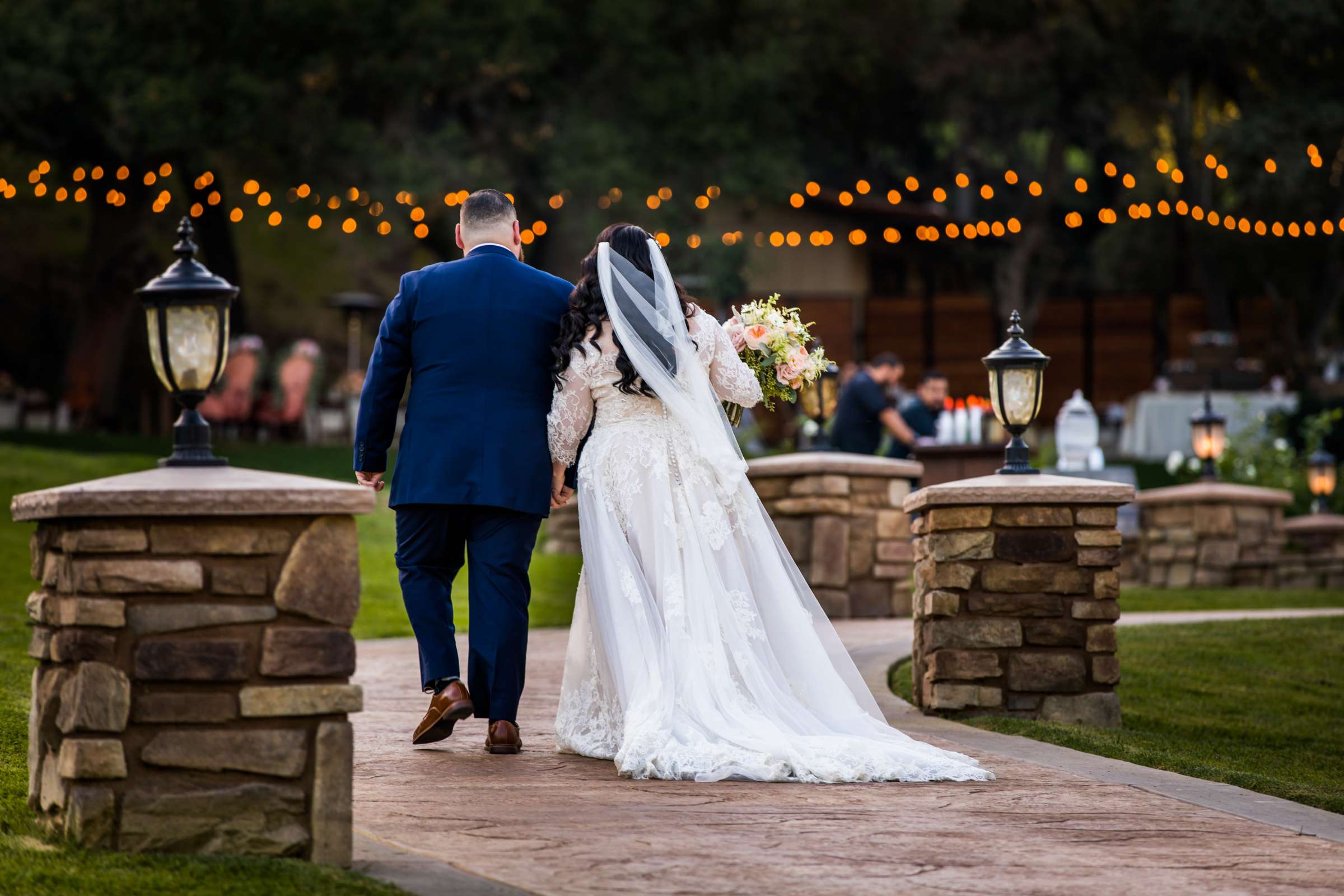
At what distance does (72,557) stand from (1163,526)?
41.7 feet

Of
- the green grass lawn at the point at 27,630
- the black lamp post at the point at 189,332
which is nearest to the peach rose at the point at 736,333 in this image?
the black lamp post at the point at 189,332

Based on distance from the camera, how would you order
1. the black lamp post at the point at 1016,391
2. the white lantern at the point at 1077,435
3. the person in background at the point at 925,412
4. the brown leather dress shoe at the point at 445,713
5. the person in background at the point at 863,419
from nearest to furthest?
the brown leather dress shoe at the point at 445,713
the black lamp post at the point at 1016,391
the person in background at the point at 863,419
the person in background at the point at 925,412
the white lantern at the point at 1077,435

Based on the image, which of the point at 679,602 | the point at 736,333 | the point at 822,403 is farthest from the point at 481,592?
the point at 822,403

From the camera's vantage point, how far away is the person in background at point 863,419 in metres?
12.6

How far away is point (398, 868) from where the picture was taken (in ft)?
12.3

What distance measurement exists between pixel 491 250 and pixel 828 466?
17.9ft

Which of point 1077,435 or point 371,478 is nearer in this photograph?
point 371,478

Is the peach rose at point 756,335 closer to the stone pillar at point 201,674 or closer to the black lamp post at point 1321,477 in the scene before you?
the stone pillar at point 201,674

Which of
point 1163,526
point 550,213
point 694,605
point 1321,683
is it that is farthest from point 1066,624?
point 550,213

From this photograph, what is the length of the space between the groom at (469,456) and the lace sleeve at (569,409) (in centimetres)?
4

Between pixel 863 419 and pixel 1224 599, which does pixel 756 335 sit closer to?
pixel 863 419

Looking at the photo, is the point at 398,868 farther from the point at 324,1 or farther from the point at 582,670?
the point at 324,1

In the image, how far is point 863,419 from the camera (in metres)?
12.7

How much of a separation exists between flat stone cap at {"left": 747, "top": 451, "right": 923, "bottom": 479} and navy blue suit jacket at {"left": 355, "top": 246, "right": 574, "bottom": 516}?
17.0 feet
